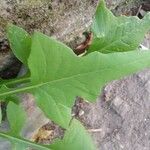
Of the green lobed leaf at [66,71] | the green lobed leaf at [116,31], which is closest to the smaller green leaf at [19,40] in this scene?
the green lobed leaf at [66,71]

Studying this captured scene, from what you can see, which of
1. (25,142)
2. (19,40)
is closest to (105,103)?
(25,142)

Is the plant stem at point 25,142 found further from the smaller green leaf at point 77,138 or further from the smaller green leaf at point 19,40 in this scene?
the smaller green leaf at point 19,40

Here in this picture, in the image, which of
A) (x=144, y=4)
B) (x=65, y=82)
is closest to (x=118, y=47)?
(x=65, y=82)

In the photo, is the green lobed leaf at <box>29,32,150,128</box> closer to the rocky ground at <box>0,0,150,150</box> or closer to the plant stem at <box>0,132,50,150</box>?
the plant stem at <box>0,132,50,150</box>

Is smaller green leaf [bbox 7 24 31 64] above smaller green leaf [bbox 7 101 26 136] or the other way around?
above

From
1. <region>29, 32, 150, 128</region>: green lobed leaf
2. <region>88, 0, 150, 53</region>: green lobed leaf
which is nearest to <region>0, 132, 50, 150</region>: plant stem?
<region>29, 32, 150, 128</region>: green lobed leaf
